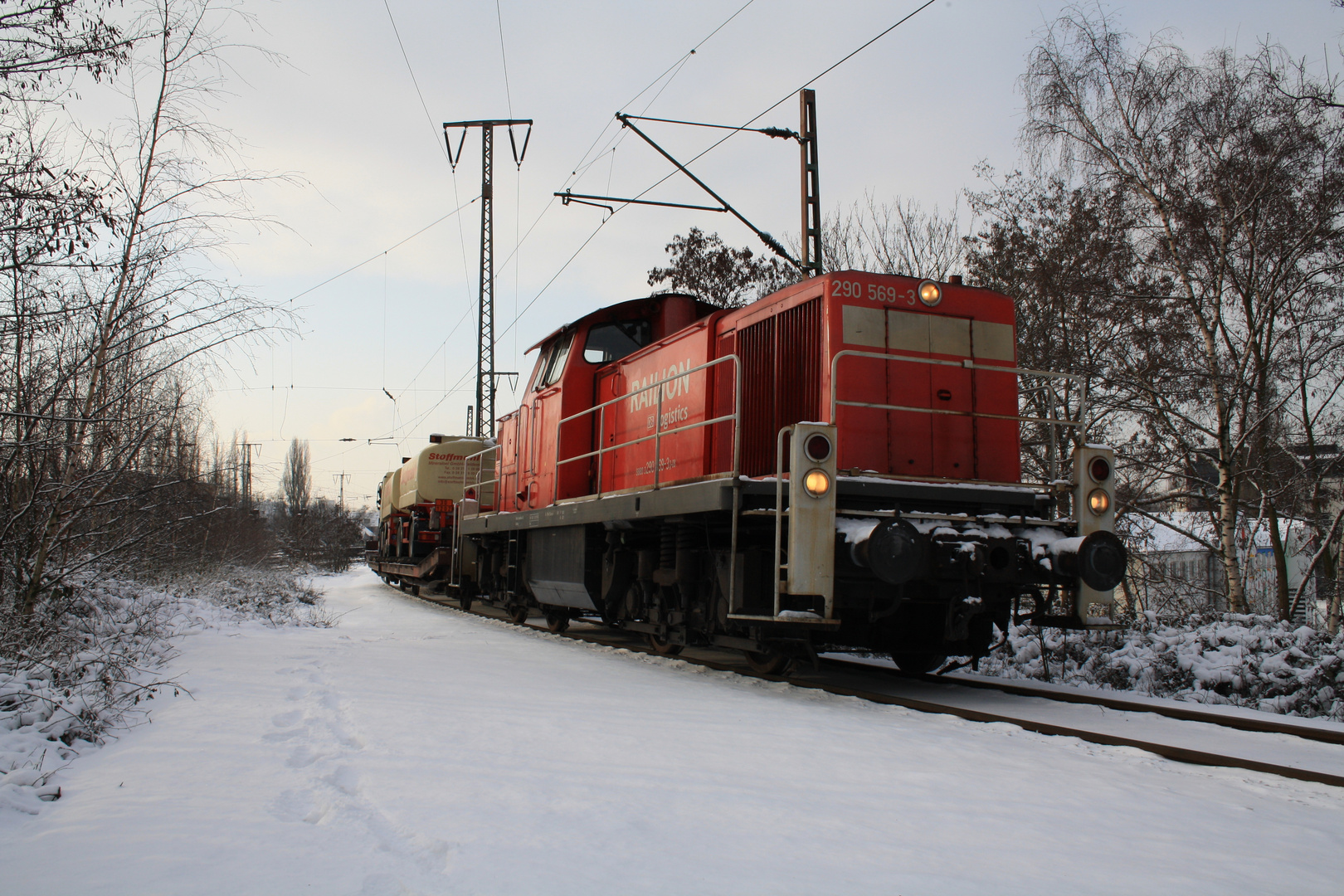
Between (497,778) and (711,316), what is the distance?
507 centimetres

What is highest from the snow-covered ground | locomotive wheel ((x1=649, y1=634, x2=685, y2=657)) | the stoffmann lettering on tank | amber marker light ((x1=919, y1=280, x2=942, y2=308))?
amber marker light ((x1=919, y1=280, x2=942, y2=308))

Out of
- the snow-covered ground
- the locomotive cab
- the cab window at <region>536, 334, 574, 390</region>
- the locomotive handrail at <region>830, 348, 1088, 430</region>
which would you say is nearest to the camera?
the snow-covered ground

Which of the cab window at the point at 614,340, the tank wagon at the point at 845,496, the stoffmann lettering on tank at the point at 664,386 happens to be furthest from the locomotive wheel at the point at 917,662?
the cab window at the point at 614,340

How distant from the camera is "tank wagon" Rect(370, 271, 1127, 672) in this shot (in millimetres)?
5605

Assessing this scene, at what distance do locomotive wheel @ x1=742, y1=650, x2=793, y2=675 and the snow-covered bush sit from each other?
4049mm

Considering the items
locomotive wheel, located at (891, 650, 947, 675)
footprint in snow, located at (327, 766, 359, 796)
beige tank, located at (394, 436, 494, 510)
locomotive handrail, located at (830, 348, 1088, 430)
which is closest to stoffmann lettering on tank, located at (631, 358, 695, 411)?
locomotive handrail, located at (830, 348, 1088, 430)

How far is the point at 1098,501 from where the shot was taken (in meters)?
Answer: 6.11

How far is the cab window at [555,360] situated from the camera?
33.4 ft

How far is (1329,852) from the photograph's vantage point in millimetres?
2957

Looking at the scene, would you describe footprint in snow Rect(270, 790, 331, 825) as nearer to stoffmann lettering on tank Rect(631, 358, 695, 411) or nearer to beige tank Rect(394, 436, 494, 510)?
stoffmann lettering on tank Rect(631, 358, 695, 411)

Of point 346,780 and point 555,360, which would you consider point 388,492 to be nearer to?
point 555,360

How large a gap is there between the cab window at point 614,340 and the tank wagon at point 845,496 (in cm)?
95

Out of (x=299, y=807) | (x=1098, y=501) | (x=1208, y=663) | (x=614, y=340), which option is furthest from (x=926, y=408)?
(x=299, y=807)

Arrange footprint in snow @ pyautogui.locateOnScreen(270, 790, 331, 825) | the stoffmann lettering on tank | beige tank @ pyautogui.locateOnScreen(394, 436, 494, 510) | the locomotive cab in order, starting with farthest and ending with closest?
beige tank @ pyautogui.locateOnScreen(394, 436, 494, 510) → the locomotive cab → the stoffmann lettering on tank → footprint in snow @ pyautogui.locateOnScreen(270, 790, 331, 825)
